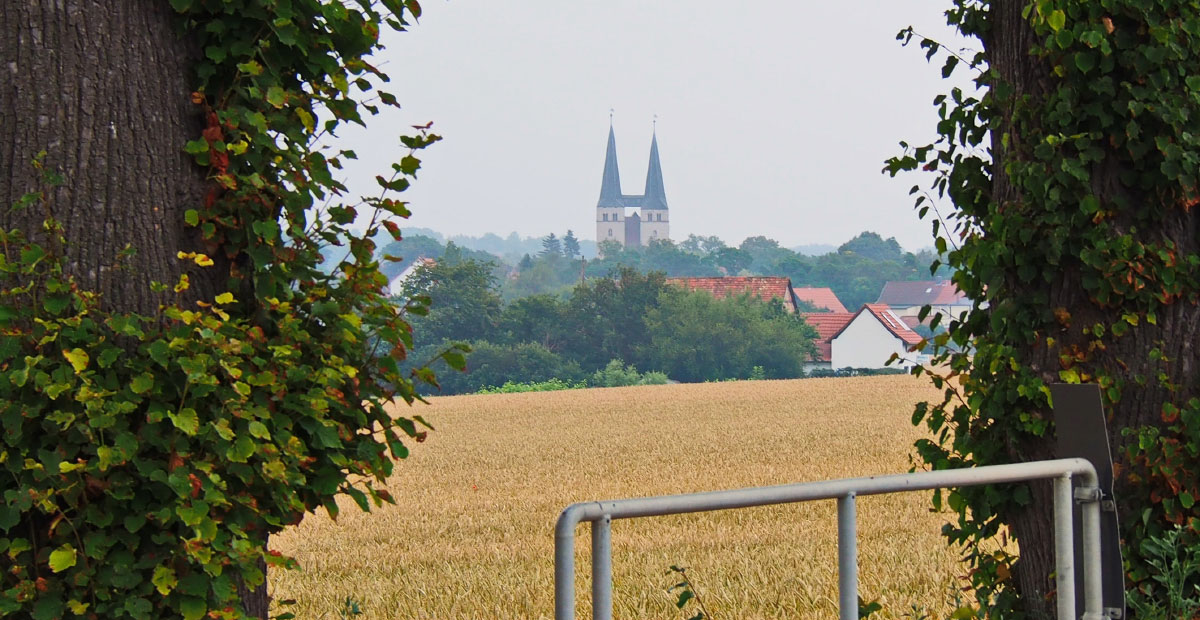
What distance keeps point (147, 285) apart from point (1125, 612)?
10.5 feet

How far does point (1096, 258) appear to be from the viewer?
177 inches

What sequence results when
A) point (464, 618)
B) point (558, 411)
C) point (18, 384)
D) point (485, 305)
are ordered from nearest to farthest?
point (18, 384) → point (464, 618) → point (558, 411) → point (485, 305)

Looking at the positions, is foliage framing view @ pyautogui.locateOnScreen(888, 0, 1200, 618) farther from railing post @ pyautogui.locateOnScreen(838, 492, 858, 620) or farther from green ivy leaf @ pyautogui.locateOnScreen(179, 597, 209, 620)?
green ivy leaf @ pyautogui.locateOnScreen(179, 597, 209, 620)

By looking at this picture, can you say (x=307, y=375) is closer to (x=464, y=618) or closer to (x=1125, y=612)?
(x=1125, y=612)

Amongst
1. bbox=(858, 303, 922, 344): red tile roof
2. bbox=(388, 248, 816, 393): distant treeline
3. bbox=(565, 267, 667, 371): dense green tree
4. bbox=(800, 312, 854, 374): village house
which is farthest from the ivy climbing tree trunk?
bbox=(800, 312, 854, 374): village house

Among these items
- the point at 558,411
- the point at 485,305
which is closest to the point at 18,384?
the point at 558,411

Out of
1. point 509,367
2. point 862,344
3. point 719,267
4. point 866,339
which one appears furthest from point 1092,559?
point 719,267

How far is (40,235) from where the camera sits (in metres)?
3.24

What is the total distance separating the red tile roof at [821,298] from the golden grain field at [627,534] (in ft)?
364

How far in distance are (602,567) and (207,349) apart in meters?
1.12

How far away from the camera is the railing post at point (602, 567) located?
2854 millimetres

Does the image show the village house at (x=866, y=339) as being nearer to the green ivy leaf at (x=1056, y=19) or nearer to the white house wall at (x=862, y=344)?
the white house wall at (x=862, y=344)

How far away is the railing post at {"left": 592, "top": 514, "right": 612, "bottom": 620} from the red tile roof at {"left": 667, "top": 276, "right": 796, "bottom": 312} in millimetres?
87418

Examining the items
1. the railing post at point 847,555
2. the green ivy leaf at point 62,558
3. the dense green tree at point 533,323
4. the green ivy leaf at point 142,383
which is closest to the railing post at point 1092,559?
the railing post at point 847,555
